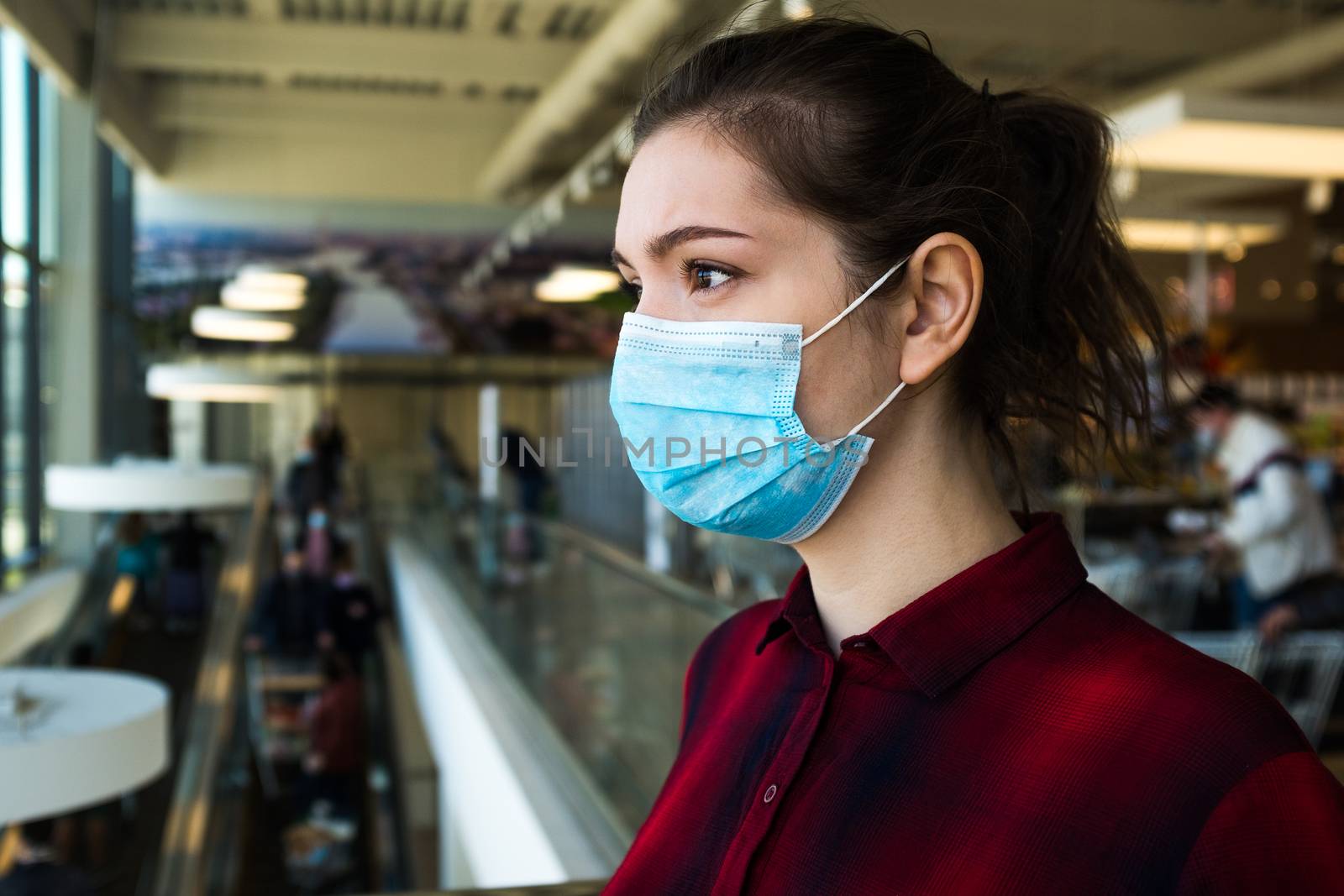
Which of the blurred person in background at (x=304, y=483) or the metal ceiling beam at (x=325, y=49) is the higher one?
the metal ceiling beam at (x=325, y=49)

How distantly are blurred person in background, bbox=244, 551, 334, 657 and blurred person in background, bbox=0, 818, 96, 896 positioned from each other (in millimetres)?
4271

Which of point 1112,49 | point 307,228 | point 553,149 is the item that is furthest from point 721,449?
point 307,228

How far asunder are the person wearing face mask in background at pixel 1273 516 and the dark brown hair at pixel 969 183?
161 inches

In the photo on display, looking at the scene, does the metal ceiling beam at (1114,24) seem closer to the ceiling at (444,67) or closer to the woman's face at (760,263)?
the ceiling at (444,67)

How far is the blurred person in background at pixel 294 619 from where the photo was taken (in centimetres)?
970

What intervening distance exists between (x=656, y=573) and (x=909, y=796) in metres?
2.36

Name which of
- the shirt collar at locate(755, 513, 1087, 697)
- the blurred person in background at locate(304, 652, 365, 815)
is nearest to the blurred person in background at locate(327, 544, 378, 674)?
A: the blurred person in background at locate(304, 652, 365, 815)

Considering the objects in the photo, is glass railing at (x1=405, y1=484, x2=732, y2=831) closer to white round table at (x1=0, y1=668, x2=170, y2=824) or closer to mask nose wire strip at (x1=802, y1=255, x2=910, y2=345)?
white round table at (x1=0, y1=668, x2=170, y2=824)

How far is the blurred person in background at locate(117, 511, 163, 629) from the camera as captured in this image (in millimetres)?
10270

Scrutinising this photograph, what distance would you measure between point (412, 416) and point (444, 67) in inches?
234

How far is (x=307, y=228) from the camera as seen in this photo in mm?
15500

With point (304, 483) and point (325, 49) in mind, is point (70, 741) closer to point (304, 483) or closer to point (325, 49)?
point (325, 49)

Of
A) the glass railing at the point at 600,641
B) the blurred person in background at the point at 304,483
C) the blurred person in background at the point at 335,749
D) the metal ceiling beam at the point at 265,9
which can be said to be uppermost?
the metal ceiling beam at the point at 265,9

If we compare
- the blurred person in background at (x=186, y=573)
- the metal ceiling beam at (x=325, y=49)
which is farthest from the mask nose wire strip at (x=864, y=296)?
the metal ceiling beam at (x=325, y=49)
